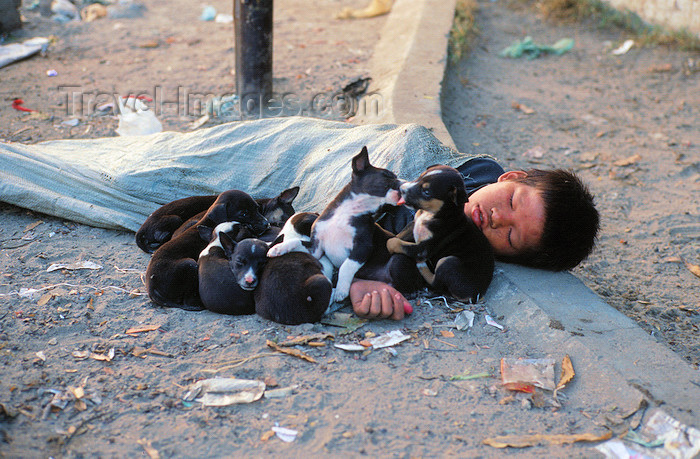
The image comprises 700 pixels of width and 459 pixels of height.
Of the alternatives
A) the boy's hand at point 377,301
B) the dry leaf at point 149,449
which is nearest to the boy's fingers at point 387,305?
the boy's hand at point 377,301

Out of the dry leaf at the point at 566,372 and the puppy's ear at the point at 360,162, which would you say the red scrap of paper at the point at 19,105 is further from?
the dry leaf at the point at 566,372

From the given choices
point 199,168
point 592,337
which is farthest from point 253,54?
point 592,337

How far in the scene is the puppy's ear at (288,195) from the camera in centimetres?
388

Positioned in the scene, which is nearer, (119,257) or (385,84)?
(119,257)

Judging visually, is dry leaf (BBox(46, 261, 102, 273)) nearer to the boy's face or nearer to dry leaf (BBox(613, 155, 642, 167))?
the boy's face

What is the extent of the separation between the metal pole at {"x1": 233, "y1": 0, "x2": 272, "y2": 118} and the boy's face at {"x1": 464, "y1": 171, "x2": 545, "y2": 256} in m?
3.46

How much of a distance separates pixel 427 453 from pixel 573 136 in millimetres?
5168

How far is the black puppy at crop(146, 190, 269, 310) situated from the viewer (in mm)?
3242

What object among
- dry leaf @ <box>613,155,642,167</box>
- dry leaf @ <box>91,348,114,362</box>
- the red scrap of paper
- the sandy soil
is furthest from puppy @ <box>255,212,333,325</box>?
the red scrap of paper

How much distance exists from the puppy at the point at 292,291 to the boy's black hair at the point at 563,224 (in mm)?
1372

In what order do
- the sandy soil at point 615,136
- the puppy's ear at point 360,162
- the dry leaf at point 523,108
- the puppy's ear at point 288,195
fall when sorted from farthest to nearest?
the dry leaf at point 523,108
the sandy soil at point 615,136
the puppy's ear at point 288,195
the puppy's ear at point 360,162

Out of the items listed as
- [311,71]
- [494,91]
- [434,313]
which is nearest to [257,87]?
[311,71]

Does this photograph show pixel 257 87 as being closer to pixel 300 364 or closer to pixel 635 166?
pixel 635 166

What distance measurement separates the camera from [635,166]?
5988mm
